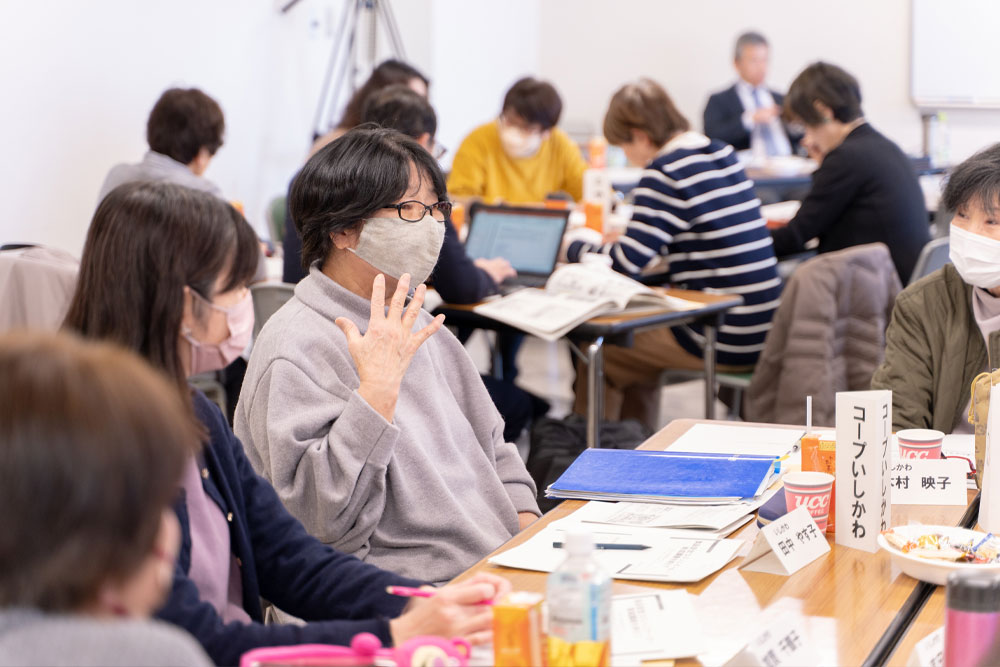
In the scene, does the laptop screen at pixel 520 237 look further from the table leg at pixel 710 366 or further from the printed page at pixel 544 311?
the table leg at pixel 710 366

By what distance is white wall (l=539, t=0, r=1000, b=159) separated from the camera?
7.22 m

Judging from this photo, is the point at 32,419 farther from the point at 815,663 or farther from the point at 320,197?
the point at 320,197

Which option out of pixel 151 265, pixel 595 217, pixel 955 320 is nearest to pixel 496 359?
pixel 595 217

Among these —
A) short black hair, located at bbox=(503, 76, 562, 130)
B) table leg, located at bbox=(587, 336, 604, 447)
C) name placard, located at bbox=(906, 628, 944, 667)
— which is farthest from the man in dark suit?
name placard, located at bbox=(906, 628, 944, 667)

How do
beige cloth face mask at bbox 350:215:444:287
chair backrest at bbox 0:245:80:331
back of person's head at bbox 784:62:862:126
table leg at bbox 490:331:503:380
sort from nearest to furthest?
beige cloth face mask at bbox 350:215:444:287
chair backrest at bbox 0:245:80:331
back of person's head at bbox 784:62:862:126
table leg at bbox 490:331:503:380

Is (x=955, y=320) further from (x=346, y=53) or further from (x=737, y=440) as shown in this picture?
(x=346, y=53)

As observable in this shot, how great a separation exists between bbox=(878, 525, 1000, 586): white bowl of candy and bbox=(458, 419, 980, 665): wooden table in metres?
0.03

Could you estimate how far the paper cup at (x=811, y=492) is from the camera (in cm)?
146

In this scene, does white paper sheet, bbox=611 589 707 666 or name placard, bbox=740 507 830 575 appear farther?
name placard, bbox=740 507 830 575

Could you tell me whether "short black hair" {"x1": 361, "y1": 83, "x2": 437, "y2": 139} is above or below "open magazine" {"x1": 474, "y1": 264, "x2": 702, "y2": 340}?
above

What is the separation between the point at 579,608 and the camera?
1.03 m

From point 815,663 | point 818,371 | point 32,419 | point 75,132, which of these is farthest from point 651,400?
point 32,419

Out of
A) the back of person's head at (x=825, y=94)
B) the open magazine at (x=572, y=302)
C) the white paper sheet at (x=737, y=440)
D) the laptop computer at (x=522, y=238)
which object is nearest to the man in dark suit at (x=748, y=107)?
the back of person's head at (x=825, y=94)

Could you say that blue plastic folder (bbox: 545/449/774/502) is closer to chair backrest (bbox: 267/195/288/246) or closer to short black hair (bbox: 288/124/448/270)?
short black hair (bbox: 288/124/448/270)
